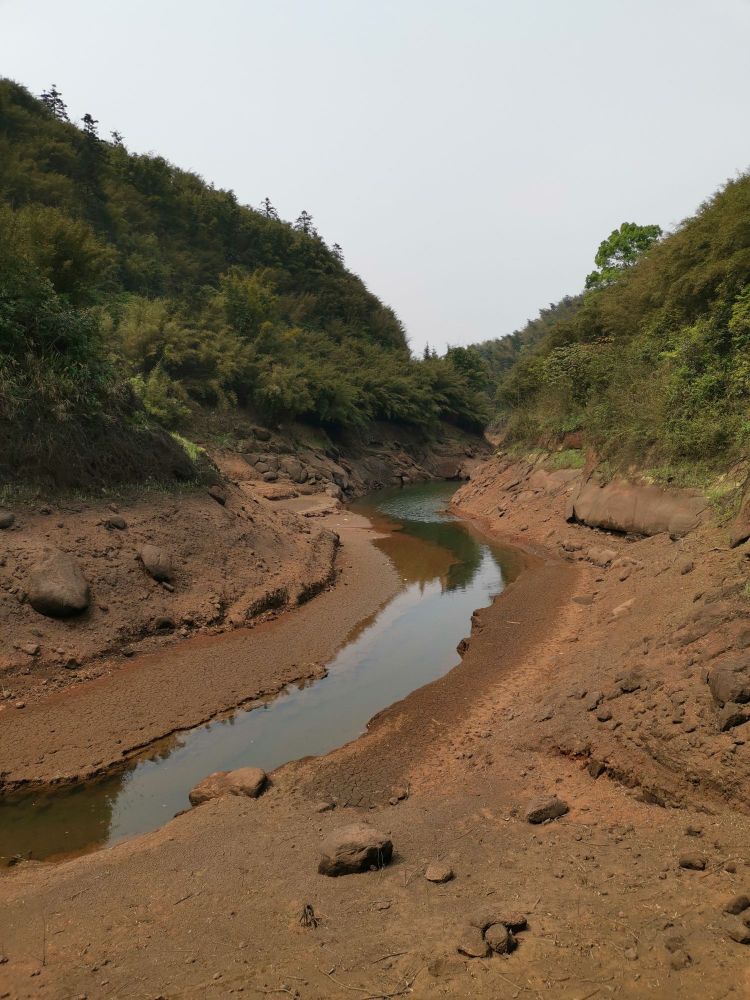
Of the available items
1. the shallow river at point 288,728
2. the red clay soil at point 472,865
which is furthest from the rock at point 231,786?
the shallow river at point 288,728

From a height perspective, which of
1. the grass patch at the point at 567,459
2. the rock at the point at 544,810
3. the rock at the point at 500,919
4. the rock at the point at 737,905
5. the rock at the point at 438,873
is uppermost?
the grass patch at the point at 567,459

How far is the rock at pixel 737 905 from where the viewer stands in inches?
149

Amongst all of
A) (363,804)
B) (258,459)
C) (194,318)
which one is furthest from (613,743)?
(194,318)

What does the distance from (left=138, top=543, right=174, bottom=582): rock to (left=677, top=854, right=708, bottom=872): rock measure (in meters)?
9.77

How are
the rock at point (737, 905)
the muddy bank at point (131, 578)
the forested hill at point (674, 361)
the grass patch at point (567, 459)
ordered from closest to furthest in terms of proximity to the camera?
the rock at point (737, 905)
the muddy bank at point (131, 578)
the forested hill at point (674, 361)
the grass patch at point (567, 459)

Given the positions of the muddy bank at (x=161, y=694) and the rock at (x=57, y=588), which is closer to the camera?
the muddy bank at (x=161, y=694)

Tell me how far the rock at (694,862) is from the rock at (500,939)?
1.50 m

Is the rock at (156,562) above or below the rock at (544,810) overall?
above

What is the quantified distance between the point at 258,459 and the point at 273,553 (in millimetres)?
17302

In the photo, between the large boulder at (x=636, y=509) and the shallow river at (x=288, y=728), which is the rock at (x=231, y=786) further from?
the large boulder at (x=636, y=509)

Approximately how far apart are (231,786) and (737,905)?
482cm

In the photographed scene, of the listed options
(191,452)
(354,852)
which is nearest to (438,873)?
(354,852)

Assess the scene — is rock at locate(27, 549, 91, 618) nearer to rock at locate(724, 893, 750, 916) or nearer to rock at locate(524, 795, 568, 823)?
rock at locate(524, 795, 568, 823)

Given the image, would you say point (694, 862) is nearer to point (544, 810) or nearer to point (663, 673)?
point (544, 810)
